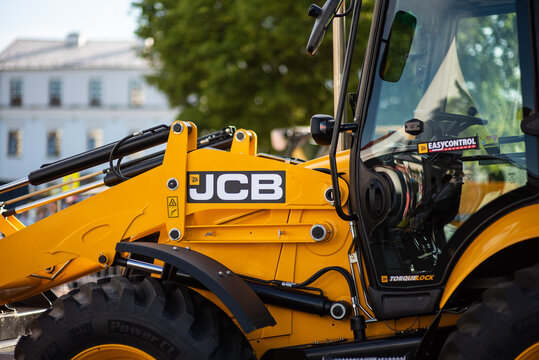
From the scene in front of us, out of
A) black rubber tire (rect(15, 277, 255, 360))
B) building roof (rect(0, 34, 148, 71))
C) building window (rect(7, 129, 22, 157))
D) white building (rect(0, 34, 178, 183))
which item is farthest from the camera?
building window (rect(7, 129, 22, 157))

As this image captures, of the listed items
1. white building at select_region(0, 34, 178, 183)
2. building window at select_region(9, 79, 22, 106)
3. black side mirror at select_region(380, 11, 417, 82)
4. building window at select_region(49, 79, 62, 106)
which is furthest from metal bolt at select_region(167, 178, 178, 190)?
building window at select_region(9, 79, 22, 106)

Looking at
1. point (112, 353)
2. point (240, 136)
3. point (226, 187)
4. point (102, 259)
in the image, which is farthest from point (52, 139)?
point (112, 353)

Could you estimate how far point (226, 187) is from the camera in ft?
12.0

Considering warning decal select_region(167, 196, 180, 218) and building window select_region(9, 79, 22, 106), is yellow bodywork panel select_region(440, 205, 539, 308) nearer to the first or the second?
warning decal select_region(167, 196, 180, 218)

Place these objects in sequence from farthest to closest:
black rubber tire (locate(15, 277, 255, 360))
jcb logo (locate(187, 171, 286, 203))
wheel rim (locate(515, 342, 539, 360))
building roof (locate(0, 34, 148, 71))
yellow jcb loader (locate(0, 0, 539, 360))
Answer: building roof (locate(0, 34, 148, 71))
jcb logo (locate(187, 171, 286, 203))
black rubber tire (locate(15, 277, 255, 360))
yellow jcb loader (locate(0, 0, 539, 360))
wheel rim (locate(515, 342, 539, 360))

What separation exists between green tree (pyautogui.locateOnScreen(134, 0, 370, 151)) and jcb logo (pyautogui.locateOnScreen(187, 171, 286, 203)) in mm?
11606

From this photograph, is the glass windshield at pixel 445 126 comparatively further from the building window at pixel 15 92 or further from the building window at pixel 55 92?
the building window at pixel 15 92

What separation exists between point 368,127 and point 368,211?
1.46ft

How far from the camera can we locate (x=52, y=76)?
49750 millimetres

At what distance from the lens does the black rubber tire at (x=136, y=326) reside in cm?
324

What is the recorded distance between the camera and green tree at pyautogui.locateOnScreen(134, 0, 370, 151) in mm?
15617

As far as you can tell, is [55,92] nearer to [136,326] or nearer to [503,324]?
[136,326]

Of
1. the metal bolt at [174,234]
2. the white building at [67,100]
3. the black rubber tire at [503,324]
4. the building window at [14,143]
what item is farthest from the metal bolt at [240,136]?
the building window at [14,143]

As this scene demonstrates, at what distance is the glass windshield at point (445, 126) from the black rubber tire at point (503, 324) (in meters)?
0.35
